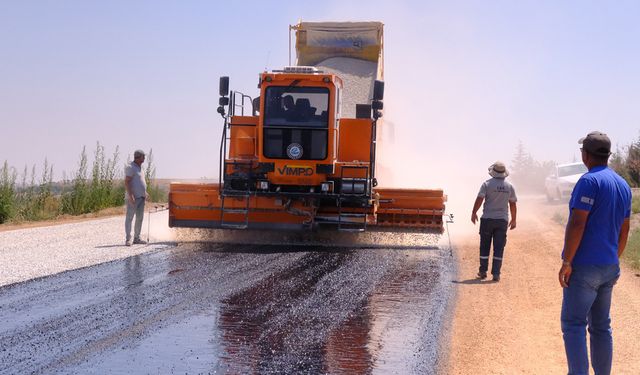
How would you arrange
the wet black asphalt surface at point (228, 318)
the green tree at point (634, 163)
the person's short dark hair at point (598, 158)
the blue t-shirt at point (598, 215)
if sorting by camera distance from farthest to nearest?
the green tree at point (634, 163) → the wet black asphalt surface at point (228, 318) → the person's short dark hair at point (598, 158) → the blue t-shirt at point (598, 215)

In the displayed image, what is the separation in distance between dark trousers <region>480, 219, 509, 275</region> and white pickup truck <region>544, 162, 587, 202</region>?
61.0 feet

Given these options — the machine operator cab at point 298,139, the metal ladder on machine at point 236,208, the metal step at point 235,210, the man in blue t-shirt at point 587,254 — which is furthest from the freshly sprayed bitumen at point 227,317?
the machine operator cab at point 298,139

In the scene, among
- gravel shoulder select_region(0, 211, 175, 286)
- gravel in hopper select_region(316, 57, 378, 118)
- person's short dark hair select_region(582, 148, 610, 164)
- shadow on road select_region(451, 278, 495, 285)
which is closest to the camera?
person's short dark hair select_region(582, 148, 610, 164)

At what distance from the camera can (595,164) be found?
596 centimetres

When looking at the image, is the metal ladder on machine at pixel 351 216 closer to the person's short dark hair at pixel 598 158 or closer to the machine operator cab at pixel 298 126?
the machine operator cab at pixel 298 126

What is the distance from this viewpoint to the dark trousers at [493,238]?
1210 cm

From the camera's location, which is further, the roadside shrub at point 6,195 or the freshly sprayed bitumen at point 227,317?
the roadside shrub at point 6,195

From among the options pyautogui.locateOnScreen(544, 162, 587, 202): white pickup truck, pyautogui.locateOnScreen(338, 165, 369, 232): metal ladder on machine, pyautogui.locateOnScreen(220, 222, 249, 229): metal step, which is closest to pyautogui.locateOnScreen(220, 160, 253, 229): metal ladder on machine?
pyautogui.locateOnScreen(220, 222, 249, 229): metal step

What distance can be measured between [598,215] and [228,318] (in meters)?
4.06

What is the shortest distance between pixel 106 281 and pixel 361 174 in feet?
21.4

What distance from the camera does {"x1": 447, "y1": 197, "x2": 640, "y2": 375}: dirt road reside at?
7.10 m

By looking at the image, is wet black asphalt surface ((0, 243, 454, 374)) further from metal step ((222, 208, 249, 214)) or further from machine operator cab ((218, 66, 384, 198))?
machine operator cab ((218, 66, 384, 198))

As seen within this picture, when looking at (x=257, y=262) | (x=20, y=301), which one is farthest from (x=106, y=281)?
(x=257, y=262)

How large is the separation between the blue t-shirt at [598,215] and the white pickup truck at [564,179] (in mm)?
25094
